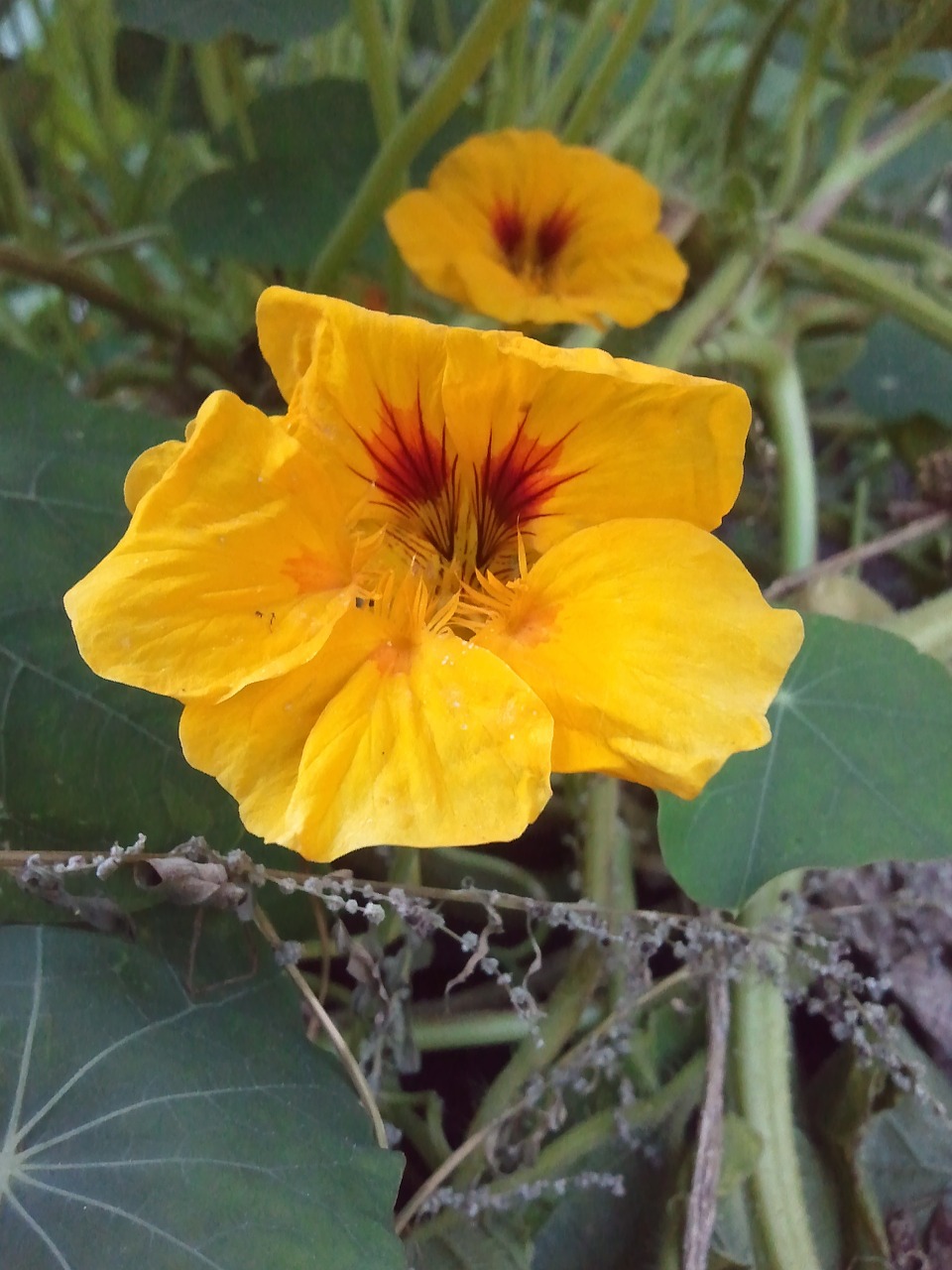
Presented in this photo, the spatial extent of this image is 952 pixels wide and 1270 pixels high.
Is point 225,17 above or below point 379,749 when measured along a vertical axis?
above

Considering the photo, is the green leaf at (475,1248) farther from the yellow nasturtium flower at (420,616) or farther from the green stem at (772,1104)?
the yellow nasturtium flower at (420,616)

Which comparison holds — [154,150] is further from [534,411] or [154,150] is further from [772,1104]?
[772,1104]

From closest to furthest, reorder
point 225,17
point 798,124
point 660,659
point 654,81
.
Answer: point 660,659
point 225,17
point 798,124
point 654,81

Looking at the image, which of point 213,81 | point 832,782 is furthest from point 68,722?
point 213,81

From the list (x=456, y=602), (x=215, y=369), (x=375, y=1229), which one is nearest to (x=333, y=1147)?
(x=375, y=1229)

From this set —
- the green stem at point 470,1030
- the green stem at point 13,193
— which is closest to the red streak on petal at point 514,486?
the green stem at point 470,1030

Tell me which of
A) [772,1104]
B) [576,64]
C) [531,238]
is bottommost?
[772,1104]

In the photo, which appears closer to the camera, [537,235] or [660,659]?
[660,659]
